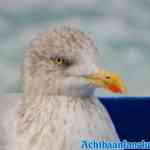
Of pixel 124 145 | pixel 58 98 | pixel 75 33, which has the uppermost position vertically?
pixel 75 33

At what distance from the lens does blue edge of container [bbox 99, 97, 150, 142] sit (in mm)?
1681

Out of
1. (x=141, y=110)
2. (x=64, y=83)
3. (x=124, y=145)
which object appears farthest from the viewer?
(x=141, y=110)

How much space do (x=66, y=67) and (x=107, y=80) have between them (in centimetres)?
8

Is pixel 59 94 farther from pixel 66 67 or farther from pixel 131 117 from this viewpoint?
pixel 131 117

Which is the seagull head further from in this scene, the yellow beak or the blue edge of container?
the blue edge of container

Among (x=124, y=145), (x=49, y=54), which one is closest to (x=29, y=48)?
(x=49, y=54)

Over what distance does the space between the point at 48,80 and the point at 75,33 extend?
101 mm

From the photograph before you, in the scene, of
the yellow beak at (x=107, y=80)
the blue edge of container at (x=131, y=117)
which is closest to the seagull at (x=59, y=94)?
the yellow beak at (x=107, y=80)

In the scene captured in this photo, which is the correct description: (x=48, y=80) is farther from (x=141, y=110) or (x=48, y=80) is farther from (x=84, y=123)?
(x=141, y=110)

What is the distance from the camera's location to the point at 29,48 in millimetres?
1074

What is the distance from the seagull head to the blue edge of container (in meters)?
0.63

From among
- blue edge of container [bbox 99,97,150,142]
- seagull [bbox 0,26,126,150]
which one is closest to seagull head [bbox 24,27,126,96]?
seagull [bbox 0,26,126,150]

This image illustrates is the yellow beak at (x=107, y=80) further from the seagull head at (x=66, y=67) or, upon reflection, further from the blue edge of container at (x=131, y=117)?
the blue edge of container at (x=131, y=117)

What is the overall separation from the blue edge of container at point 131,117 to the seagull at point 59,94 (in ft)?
1.96
